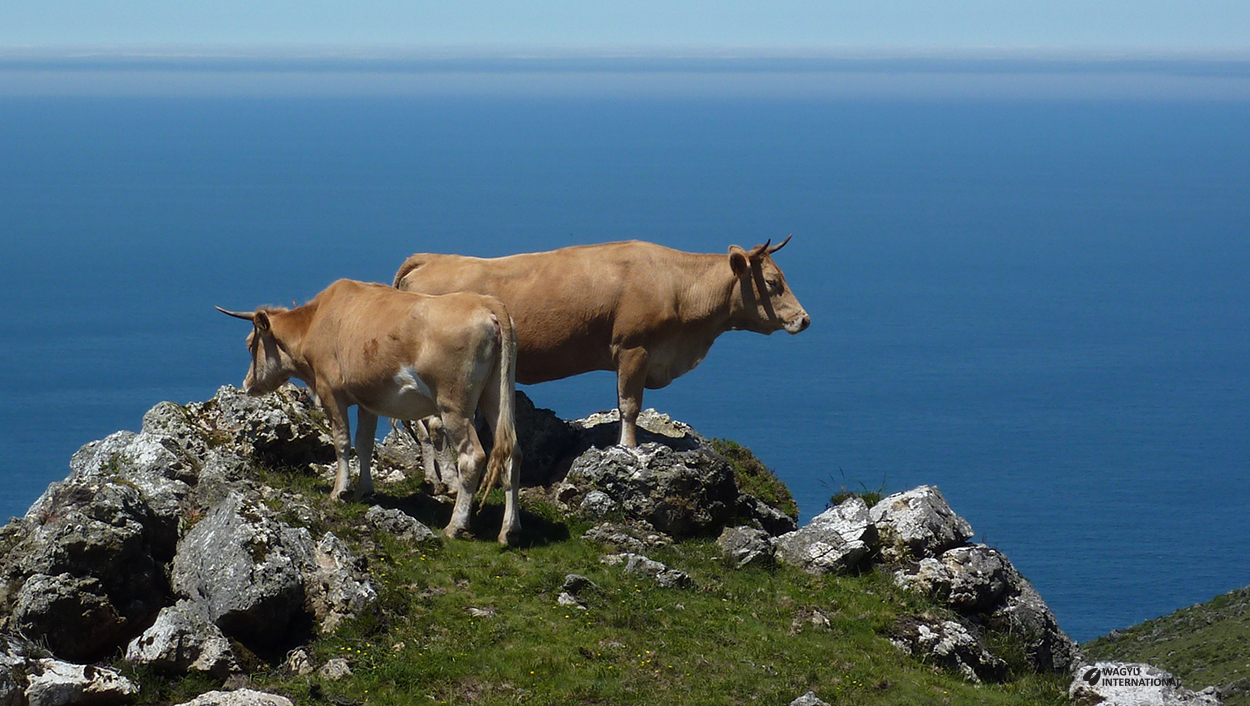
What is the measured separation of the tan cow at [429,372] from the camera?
→ 15953 millimetres

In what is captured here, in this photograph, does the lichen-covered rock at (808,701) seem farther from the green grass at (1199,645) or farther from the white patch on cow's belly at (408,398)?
the green grass at (1199,645)

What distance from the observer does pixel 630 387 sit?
19.8m

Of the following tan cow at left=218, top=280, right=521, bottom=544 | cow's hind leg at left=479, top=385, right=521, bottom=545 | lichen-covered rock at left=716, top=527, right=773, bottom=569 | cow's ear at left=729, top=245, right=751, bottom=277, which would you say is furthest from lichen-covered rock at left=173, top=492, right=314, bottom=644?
cow's ear at left=729, top=245, right=751, bottom=277

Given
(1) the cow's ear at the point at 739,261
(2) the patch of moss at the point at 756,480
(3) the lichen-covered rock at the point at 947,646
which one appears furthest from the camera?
(2) the patch of moss at the point at 756,480

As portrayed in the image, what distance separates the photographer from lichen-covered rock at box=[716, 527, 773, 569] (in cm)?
1697

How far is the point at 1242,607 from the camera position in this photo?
54.9 meters

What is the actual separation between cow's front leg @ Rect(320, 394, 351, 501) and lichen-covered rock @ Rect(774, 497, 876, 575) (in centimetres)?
618

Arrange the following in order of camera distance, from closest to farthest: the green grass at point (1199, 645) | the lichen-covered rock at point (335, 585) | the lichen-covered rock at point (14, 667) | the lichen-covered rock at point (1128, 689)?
the lichen-covered rock at point (14, 667) → the lichen-covered rock at point (335, 585) → the lichen-covered rock at point (1128, 689) → the green grass at point (1199, 645)

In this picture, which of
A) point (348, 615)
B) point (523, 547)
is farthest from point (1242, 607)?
point (348, 615)

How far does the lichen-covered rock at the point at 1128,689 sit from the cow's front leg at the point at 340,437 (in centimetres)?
987

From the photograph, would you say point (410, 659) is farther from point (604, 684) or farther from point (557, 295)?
point (557, 295)

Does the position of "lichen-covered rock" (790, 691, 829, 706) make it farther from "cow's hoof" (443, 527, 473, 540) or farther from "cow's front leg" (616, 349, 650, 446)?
"cow's front leg" (616, 349, 650, 446)

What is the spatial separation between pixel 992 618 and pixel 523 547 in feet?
21.4

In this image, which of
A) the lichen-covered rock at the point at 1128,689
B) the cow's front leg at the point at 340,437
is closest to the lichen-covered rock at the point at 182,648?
the cow's front leg at the point at 340,437
